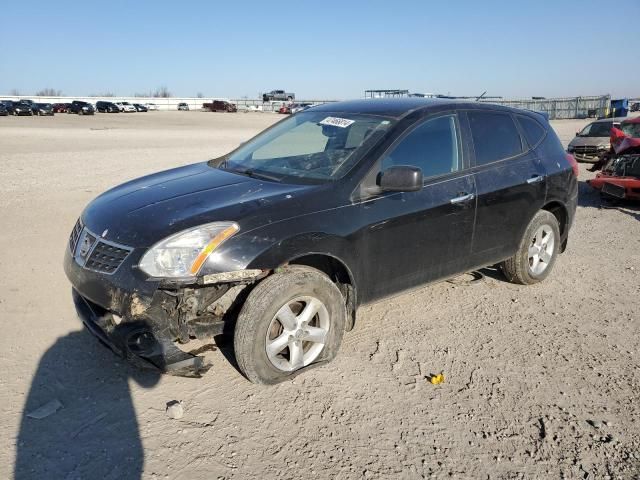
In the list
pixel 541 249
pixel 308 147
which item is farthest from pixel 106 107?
pixel 541 249

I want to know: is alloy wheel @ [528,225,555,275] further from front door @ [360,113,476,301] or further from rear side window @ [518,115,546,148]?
front door @ [360,113,476,301]

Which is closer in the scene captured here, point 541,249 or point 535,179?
point 535,179

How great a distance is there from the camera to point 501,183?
4.47 m

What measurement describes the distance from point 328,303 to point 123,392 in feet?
4.71

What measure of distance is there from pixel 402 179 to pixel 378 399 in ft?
4.78

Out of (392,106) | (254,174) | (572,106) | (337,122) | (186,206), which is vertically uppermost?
(392,106)

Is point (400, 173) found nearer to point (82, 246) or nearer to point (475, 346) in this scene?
point (475, 346)

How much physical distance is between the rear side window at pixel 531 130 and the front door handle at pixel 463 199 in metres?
1.24

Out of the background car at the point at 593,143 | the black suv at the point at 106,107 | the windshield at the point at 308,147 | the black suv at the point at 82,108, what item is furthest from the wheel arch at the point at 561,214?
the black suv at the point at 106,107

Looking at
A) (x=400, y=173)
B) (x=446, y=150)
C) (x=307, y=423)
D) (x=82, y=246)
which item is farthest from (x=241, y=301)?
(x=446, y=150)

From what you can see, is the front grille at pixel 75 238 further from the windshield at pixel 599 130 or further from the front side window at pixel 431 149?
the windshield at pixel 599 130

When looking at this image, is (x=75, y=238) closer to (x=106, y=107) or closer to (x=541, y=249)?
(x=541, y=249)

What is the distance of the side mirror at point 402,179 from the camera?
3474 mm

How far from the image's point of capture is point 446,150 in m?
4.20
